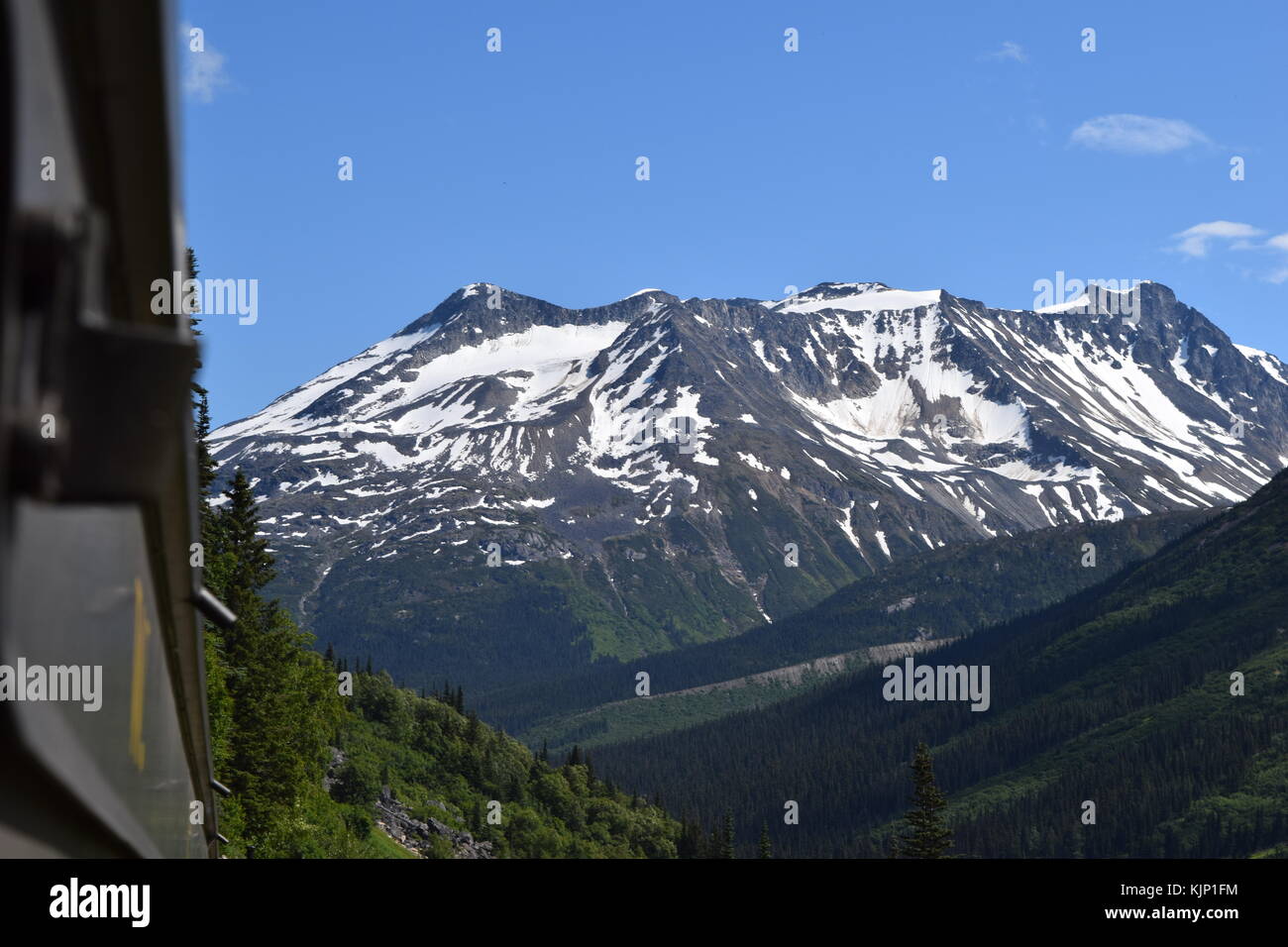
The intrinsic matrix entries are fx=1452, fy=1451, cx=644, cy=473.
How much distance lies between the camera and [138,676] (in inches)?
400

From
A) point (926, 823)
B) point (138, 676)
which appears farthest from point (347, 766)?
point (138, 676)

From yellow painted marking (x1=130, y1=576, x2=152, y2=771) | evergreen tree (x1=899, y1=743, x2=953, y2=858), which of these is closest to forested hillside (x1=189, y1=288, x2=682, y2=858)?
evergreen tree (x1=899, y1=743, x2=953, y2=858)

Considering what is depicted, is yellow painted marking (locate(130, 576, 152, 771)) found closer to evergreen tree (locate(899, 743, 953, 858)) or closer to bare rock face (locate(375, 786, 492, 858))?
bare rock face (locate(375, 786, 492, 858))

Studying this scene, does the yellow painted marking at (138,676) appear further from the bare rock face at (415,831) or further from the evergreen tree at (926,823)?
the evergreen tree at (926,823)

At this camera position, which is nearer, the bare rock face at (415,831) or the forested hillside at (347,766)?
the forested hillside at (347,766)

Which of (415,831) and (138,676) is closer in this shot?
(138,676)

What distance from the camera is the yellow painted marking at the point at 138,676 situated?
9895 mm

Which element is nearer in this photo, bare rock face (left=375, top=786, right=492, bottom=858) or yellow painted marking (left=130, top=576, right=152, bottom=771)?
yellow painted marking (left=130, top=576, right=152, bottom=771)

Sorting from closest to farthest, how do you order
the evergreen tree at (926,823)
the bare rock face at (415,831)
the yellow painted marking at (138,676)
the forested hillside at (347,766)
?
1. the yellow painted marking at (138,676)
2. the forested hillside at (347,766)
3. the bare rock face at (415,831)
4. the evergreen tree at (926,823)

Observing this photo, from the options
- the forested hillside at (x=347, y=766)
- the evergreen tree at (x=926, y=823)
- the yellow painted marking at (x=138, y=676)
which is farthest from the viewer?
the evergreen tree at (x=926, y=823)

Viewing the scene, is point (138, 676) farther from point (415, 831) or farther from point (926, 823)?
point (926, 823)

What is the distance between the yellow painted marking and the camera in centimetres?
990

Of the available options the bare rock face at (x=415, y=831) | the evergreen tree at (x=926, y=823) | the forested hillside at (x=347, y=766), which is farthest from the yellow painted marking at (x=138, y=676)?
the evergreen tree at (x=926, y=823)

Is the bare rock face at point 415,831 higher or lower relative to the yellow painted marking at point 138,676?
lower
